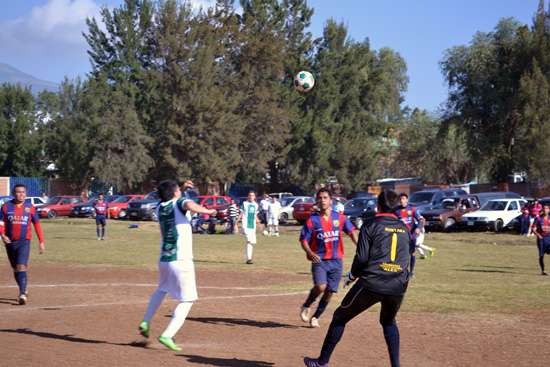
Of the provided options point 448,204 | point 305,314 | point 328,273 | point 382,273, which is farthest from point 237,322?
point 448,204

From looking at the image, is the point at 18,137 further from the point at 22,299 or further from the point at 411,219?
the point at 411,219

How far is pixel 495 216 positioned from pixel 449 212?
2.30 meters

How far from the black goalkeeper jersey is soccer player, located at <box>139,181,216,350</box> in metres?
1.99

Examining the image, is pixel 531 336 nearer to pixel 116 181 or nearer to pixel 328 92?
pixel 116 181

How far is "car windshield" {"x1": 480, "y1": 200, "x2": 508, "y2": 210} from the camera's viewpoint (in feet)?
106

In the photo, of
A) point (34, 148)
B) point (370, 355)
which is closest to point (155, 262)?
point (370, 355)

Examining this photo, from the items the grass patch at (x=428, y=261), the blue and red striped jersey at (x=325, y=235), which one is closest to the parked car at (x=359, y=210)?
the grass patch at (x=428, y=261)

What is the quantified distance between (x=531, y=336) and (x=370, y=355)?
109 inches

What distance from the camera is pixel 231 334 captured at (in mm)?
8750

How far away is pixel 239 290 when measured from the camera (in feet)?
43.6

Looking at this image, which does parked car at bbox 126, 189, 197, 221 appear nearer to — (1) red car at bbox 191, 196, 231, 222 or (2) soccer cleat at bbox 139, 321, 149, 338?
(1) red car at bbox 191, 196, 231, 222

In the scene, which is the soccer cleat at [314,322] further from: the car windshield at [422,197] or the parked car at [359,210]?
the car windshield at [422,197]

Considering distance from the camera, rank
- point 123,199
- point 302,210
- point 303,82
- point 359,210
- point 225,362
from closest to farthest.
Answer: point 225,362, point 303,82, point 359,210, point 302,210, point 123,199

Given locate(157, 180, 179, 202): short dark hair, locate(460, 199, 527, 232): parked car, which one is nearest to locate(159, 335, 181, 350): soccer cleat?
locate(157, 180, 179, 202): short dark hair
